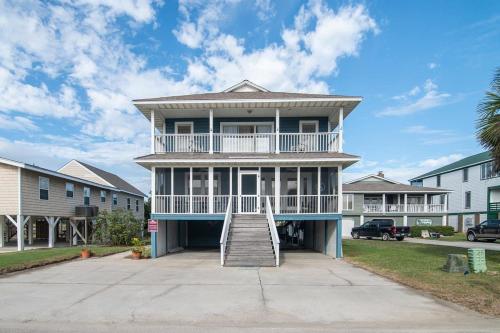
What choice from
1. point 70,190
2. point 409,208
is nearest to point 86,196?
point 70,190

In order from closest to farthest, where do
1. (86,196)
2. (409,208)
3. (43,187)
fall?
1. (43,187)
2. (86,196)
3. (409,208)

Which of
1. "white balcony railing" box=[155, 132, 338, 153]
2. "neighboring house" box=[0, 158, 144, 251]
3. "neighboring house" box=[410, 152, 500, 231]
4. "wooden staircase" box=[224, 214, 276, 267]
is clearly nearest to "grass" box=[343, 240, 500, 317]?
"wooden staircase" box=[224, 214, 276, 267]

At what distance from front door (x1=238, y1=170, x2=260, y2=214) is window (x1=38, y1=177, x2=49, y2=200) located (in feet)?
43.7

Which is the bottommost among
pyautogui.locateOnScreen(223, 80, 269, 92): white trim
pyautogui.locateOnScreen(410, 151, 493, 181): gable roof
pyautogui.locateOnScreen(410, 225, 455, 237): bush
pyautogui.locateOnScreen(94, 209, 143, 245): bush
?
pyautogui.locateOnScreen(410, 225, 455, 237): bush

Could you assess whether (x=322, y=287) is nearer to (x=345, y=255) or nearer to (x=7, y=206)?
(x=345, y=255)

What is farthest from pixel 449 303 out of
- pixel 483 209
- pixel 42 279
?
pixel 483 209

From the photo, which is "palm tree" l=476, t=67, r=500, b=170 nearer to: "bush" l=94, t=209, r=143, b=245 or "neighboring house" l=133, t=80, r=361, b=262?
"neighboring house" l=133, t=80, r=361, b=262

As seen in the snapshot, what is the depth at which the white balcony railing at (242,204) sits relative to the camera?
1798 cm

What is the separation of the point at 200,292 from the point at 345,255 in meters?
10.3

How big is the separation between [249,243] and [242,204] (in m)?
3.99

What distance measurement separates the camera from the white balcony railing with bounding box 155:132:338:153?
63.4 feet

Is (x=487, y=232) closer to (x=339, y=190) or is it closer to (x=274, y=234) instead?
(x=339, y=190)

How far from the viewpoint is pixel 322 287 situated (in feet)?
33.0

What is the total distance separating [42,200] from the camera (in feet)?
76.2
